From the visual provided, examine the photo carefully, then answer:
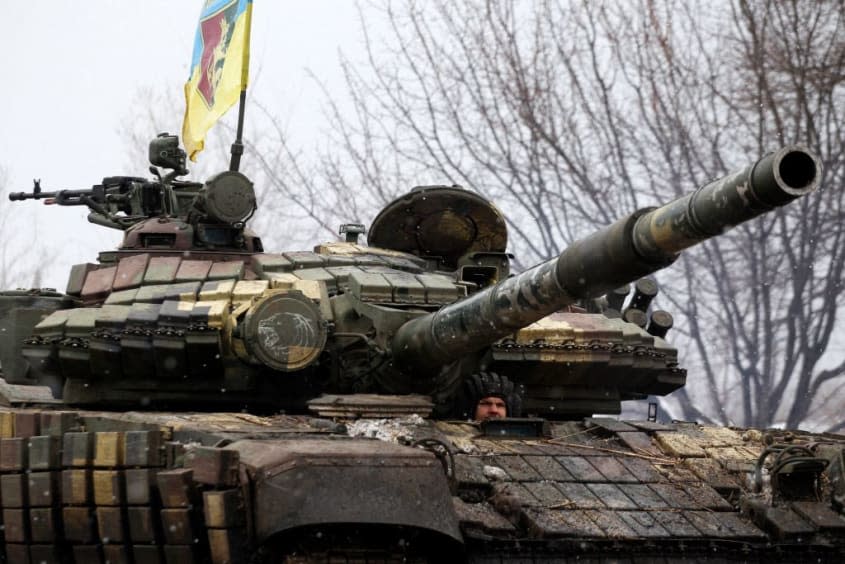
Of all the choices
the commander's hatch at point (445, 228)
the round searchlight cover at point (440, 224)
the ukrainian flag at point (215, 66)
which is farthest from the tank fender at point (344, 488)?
the ukrainian flag at point (215, 66)

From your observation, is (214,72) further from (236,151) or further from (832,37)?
(832,37)

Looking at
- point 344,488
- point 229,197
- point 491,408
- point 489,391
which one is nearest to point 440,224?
point 229,197

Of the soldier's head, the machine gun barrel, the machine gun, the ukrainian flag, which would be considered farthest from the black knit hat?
the ukrainian flag

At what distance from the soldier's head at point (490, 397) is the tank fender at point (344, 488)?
2974mm

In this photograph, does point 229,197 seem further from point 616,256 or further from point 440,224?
point 616,256

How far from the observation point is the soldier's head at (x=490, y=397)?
11.9 metres

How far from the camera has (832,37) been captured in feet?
68.4

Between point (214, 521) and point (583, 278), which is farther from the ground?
point (583, 278)

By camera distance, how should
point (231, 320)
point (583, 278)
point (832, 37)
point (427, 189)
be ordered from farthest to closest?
point (832, 37), point (427, 189), point (231, 320), point (583, 278)

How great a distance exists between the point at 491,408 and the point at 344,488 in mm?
3422

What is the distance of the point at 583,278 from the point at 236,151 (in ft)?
19.3

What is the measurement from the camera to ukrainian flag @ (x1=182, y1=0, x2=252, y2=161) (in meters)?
16.4

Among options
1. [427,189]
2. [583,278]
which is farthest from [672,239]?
[427,189]

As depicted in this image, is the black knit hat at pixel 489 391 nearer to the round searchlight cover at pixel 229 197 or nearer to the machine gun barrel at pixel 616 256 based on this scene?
the machine gun barrel at pixel 616 256
